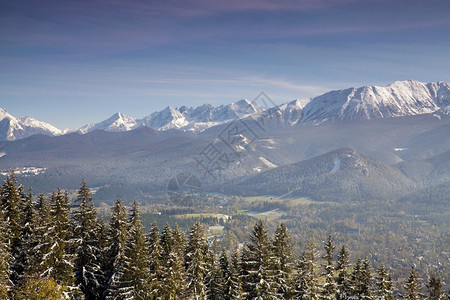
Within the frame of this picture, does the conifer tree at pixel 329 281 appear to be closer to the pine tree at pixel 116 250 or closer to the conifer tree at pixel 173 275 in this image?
the conifer tree at pixel 173 275

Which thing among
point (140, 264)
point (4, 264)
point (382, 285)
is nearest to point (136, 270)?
point (140, 264)

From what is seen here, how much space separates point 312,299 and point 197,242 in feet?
56.9

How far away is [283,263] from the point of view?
49.9 metres

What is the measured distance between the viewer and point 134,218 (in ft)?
180

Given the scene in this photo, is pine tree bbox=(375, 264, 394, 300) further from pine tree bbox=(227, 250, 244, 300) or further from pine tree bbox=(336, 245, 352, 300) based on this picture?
pine tree bbox=(227, 250, 244, 300)

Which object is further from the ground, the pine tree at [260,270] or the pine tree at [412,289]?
the pine tree at [260,270]

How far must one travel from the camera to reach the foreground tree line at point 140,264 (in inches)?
1773

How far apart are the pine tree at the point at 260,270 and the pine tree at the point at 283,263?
5.82 feet

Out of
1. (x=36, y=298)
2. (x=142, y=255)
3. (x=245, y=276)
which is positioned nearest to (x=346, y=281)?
(x=245, y=276)

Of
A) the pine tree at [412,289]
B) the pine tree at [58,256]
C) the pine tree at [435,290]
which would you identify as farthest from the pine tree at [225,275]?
the pine tree at [435,290]

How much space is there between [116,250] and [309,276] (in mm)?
26746

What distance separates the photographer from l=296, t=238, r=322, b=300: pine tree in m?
45.2

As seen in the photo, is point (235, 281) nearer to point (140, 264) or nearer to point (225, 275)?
point (225, 275)

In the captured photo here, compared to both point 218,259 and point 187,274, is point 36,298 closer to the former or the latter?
point 187,274
